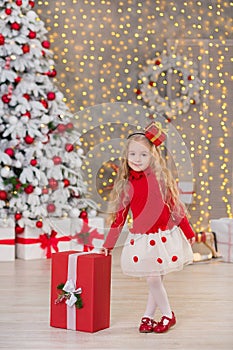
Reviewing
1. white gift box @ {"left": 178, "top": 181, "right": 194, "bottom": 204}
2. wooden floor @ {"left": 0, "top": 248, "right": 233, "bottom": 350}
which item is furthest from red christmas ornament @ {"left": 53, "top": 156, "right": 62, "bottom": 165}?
white gift box @ {"left": 178, "top": 181, "right": 194, "bottom": 204}

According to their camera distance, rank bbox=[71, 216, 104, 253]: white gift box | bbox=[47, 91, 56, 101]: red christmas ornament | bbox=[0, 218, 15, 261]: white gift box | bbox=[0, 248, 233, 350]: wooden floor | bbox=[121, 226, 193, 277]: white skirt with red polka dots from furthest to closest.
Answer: bbox=[71, 216, 104, 253]: white gift box
bbox=[47, 91, 56, 101]: red christmas ornament
bbox=[0, 218, 15, 261]: white gift box
bbox=[121, 226, 193, 277]: white skirt with red polka dots
bbox=[0, 248, 233, 350]: wooden floor

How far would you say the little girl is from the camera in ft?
11.7

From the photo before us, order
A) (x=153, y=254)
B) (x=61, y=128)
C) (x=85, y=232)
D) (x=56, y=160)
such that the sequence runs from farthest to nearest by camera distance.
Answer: (x=85, y=232) → (x=61, y=128) → (x=56, y=160) → (x=153, y=254)

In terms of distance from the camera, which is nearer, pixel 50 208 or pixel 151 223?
pixel 151 223

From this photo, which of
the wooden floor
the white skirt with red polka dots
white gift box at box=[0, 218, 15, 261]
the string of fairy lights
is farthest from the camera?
the string of fairy lights

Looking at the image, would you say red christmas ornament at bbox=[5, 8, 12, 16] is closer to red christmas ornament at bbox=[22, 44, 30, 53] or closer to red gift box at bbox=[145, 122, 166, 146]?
red christmas ornament at bbox=[22, 44, 30, 53]

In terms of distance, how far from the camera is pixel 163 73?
712cm

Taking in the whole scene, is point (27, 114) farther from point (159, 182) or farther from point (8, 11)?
point (159, 182)

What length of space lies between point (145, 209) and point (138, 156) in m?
0.27

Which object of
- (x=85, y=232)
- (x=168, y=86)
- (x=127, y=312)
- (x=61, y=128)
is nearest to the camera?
(x=127, y=312)

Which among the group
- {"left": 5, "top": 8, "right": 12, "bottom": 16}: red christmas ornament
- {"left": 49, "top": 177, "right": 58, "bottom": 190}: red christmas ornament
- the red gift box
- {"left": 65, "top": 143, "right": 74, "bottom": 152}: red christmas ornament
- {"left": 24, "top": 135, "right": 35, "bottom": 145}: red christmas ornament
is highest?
{"left": 5, "top": 8, "right": 12, "bottom": 16}: red christmas ornament

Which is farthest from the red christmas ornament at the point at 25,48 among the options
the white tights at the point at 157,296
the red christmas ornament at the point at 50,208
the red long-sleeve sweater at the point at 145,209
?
the white tights at the point at 157,296

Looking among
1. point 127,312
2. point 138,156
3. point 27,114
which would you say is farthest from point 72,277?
point 27,114

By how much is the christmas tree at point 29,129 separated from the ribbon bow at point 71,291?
7.37 feet
